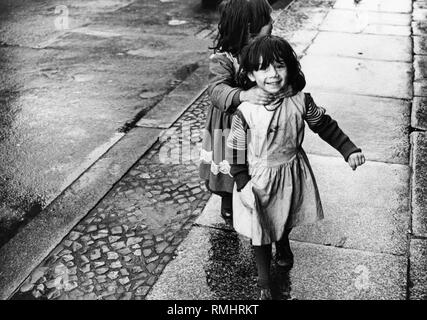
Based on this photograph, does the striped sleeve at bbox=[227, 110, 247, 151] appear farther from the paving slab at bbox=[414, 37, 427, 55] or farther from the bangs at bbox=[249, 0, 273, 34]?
the paving slab at bbox=[414, 37, 427, 55]

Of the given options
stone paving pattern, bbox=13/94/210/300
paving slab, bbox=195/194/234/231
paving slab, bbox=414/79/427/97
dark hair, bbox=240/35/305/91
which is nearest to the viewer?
dark hair, bbox=240/35/305/91

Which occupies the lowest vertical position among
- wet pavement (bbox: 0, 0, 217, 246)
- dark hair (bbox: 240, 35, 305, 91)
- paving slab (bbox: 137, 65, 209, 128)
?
wet pavement (bbox: 0, 0, 217, 246)

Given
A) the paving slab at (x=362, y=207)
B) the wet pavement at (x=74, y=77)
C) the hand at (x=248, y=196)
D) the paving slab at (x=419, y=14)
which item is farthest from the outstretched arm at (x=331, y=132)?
the paving slab at (x=419, y=14)

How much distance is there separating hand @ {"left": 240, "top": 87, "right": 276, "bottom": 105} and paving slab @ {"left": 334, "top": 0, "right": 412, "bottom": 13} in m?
7.22

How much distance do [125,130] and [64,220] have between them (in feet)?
5.58

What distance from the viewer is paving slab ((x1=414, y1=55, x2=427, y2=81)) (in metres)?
6.08

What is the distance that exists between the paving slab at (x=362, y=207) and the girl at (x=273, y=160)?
25.4 inches

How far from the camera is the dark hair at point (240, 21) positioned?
2846 mm

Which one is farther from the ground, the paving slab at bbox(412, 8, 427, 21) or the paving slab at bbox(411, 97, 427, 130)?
the paving slab at bbox(411, 97, 427, 130)

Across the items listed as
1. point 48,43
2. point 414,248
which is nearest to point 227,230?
point 414,248

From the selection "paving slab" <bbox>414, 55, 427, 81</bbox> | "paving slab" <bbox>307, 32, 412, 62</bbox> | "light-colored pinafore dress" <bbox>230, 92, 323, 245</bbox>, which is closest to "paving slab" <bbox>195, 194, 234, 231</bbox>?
"light-colored pinafore dress" <bbox>230, 92, 323, 245</bbox>

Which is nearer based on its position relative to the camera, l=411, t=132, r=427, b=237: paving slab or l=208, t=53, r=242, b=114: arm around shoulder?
l=208, t=53, r=242, b=114: arm around shoulder

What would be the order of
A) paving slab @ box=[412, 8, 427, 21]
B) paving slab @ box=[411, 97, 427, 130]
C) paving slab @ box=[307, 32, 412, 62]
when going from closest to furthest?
paving slab @ box=[411, 97, 427, 130] → paving slab @ box=[307, 32, 412, 62] → paving slab @ box=[412, 8, 427, 21]

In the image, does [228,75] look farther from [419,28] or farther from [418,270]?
[419,28]
